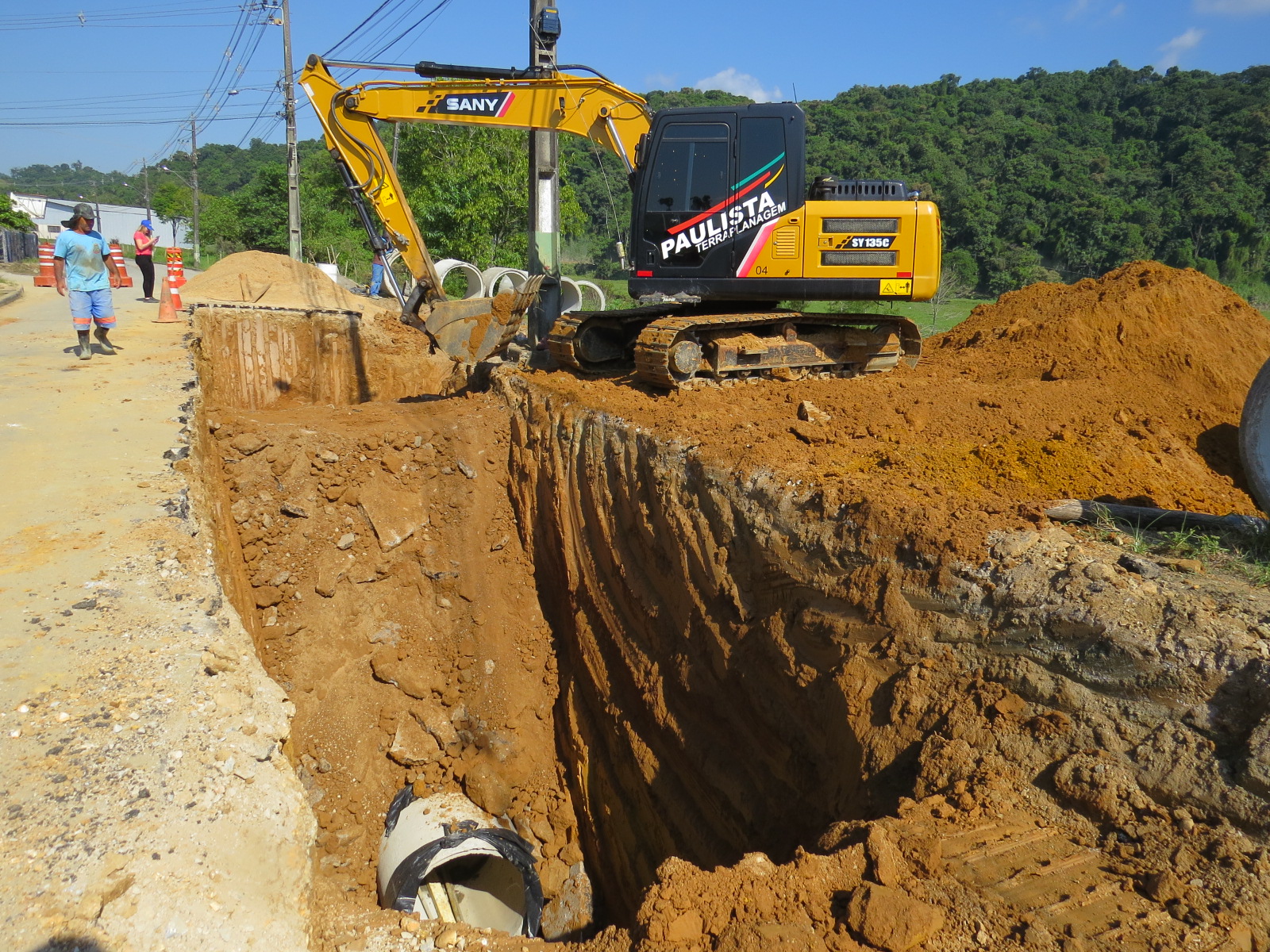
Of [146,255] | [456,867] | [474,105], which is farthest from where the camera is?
[146,255]

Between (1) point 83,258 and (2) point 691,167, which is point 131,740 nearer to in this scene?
(2) point 691,167

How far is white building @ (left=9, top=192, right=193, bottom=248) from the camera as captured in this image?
213 ft

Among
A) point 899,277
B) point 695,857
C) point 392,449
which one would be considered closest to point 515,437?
point 392,449

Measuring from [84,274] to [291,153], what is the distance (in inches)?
643

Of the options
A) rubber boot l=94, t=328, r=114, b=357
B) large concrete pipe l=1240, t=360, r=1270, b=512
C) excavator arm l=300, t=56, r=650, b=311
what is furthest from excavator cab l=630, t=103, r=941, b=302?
rubber boot l=94, t=328, r=114, b=357

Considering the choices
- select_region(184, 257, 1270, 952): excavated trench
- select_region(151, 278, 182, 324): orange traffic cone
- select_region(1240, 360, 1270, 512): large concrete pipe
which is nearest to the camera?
select_region(184, 257, 1270, 952): excavated trench

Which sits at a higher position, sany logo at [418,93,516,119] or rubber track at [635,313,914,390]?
sany logo at [418,93,516,119]

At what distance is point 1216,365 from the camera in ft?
26.2

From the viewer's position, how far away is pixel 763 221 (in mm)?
7871

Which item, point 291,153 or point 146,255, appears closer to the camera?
point 146,255

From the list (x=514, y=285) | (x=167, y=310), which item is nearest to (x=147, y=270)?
(x=167, y=310)

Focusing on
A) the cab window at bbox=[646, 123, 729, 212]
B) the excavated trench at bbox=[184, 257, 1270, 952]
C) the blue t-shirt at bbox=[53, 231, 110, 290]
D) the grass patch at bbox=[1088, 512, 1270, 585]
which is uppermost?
the cab window at bbox=[646, 123, 729, 212]

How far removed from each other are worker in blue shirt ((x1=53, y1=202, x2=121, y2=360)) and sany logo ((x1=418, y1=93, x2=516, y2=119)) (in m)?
3.86

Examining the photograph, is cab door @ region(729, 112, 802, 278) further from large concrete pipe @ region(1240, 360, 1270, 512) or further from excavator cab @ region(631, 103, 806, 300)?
large concrete pipe @ region(1240, 360, 1270, 512)
